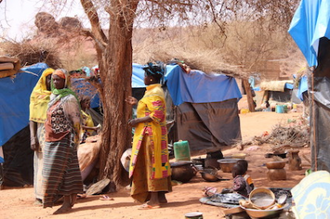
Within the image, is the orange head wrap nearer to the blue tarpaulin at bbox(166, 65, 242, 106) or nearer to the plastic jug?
the plastic jug

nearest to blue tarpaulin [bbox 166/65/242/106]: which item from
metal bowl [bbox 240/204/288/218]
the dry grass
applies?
the dry grass

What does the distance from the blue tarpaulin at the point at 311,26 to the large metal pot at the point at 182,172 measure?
315 cm

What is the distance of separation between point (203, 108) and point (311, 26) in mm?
7566

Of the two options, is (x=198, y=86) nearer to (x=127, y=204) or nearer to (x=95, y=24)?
(x=95, y=24)

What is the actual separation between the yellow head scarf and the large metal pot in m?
2.42

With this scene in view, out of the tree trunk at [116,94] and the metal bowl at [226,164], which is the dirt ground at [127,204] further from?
the tree trunk at [116,94]

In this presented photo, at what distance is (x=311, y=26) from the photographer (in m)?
4.76

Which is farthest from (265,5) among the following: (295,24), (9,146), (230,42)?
(230,42)

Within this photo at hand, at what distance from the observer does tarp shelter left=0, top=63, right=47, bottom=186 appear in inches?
312

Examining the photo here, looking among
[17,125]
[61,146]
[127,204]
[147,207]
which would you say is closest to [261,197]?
[147,207]

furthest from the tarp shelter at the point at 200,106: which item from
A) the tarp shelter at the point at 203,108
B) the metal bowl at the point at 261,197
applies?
the metal bowl at the point at 261,197

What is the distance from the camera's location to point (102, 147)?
7.09 metres

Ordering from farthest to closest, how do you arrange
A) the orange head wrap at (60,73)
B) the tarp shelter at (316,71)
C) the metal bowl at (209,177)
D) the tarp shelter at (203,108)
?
1. the tarp shelter at (203,108)
2. the metal bowl at (209,177)
3. the orange head wrap at (60,73)
4. the tarp shelter at (316,71)

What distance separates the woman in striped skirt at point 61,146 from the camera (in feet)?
17.5
